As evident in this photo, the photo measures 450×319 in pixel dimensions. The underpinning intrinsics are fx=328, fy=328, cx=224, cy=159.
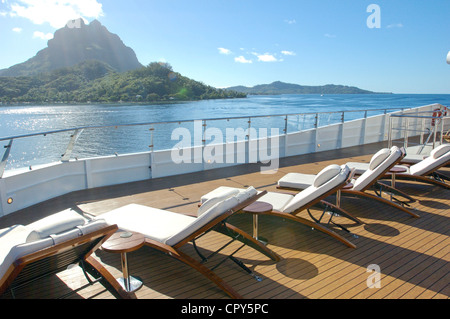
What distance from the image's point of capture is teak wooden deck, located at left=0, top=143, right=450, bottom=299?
2320 mm

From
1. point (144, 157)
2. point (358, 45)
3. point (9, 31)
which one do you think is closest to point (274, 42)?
point (358, 45)

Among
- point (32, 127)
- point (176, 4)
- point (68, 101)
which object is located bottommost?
point (32, 127)

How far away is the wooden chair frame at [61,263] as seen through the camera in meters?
1.70

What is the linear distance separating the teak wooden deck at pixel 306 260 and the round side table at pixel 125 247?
9 centimetres

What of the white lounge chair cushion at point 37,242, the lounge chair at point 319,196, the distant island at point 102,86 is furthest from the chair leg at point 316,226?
the distant island at point 102,86

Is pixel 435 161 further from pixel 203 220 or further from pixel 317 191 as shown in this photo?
pixel 203 220

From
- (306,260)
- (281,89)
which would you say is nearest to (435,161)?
(306,260)

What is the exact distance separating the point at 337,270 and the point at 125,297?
63.5 inches

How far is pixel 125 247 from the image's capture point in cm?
220

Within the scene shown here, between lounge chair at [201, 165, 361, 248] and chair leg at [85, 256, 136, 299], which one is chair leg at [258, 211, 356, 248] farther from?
chair leg at [85, 256, 136, 299]

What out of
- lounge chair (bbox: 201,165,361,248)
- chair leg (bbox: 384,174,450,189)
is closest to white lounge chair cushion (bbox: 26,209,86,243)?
lounge chair (bbox: 201,165,361,248)

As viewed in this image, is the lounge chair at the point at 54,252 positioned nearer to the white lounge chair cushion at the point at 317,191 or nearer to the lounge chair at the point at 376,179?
the white lounge chair cushion at the point at 317,191

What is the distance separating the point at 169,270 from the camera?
2.64 metres
